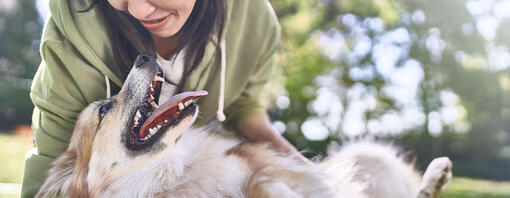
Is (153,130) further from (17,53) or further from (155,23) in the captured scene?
(17,53)

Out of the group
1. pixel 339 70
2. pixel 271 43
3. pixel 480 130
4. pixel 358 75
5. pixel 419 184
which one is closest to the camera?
pixel 271 43

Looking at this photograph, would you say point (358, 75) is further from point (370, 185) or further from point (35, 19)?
point (35, 19)

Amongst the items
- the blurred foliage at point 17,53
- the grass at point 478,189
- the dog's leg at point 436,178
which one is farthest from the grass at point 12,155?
the grass at point 478,189

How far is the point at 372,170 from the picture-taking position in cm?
195

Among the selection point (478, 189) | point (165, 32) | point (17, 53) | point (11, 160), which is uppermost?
point (165, 32)

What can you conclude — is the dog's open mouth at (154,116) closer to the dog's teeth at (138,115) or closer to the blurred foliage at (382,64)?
the dog's teeth at (138,115)

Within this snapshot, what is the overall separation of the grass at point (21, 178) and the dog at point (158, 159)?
0.84 metres

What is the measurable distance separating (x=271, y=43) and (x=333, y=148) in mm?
565

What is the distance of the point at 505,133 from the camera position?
14.7 feet

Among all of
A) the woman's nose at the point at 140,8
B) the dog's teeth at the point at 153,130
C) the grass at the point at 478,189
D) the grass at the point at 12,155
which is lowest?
the grass at the point at 12,155

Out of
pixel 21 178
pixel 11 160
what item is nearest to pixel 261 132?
pixel 21 178

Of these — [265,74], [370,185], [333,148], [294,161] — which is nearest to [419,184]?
[370,185]

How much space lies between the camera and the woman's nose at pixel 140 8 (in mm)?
1406

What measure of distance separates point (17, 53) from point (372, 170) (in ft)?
6.89
